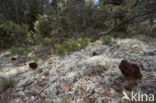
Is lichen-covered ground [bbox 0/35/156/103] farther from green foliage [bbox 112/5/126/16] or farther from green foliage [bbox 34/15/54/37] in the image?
green foliage [bbox 34/15/54/37]

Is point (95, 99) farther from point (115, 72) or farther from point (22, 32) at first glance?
point (22, 32)

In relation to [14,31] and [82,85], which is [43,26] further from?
[82,85]

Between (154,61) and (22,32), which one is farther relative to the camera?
(22,32)

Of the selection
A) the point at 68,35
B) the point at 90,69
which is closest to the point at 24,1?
the point at 68,35

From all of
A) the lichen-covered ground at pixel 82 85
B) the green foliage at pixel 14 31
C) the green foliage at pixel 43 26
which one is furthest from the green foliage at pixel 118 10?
the green foliage at pixel 14 31

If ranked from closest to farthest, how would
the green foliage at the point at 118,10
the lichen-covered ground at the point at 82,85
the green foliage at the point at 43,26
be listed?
the lichen-covered ground at the point at 82,85 < the green foliage at the point at 118,10 < the green foliage at the point at 43,26

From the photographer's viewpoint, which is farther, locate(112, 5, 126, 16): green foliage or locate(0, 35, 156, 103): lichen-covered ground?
locate(112, 5, 126, 16): green foliage

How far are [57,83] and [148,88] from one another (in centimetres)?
133

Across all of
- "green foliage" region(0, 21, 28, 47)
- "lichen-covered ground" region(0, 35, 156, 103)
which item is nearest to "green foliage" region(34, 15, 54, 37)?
"green foliage" region(0, 21, 28, 47)

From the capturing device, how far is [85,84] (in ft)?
4.39

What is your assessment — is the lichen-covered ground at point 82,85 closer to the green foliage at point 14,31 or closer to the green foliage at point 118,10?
the green foliage at point 118,10

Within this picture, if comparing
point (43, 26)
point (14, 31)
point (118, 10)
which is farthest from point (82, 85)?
point (14, 31)

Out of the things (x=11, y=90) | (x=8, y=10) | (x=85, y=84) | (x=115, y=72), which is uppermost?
(x=8, y=10)

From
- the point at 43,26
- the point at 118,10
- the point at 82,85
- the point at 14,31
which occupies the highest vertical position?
the point at 118,10
